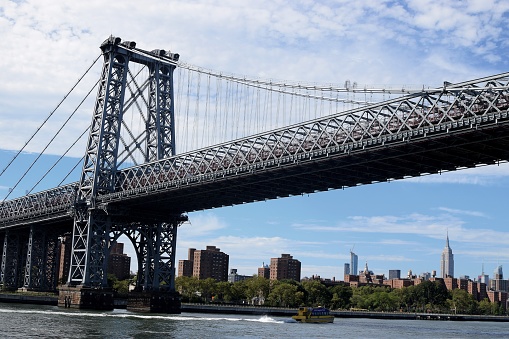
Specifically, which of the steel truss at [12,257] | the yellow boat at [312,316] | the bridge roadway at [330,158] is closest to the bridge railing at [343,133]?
the bridge roadway at [330,158]

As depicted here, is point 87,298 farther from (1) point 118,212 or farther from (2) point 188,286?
(2) point 188,286

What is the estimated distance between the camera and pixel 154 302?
329 feet

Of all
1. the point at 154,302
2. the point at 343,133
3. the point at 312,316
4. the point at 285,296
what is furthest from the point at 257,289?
the point at 343,133

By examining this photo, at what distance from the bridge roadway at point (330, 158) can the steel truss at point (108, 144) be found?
2469 mm

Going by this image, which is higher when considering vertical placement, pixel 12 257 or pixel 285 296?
pixel 12 257

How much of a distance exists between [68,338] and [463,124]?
1393 inches

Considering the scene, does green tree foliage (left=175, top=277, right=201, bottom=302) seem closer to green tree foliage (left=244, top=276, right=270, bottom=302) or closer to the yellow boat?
green tree foliage (left=244, top=276, right=270, bottom=302)

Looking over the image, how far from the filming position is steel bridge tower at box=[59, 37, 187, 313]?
325ft

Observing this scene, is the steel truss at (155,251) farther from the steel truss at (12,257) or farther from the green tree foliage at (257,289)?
the green tree foliage at (257,289)

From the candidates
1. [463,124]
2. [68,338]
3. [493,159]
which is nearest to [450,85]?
[463,124]

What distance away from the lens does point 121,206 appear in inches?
3942

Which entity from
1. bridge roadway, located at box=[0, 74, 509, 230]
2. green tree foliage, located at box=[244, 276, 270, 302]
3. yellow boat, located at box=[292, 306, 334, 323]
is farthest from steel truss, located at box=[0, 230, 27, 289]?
yellow boat, located at box=[292, 306, 334, 323]

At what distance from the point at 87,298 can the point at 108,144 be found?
69.0 ft

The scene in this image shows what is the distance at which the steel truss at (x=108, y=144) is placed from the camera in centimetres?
9938
